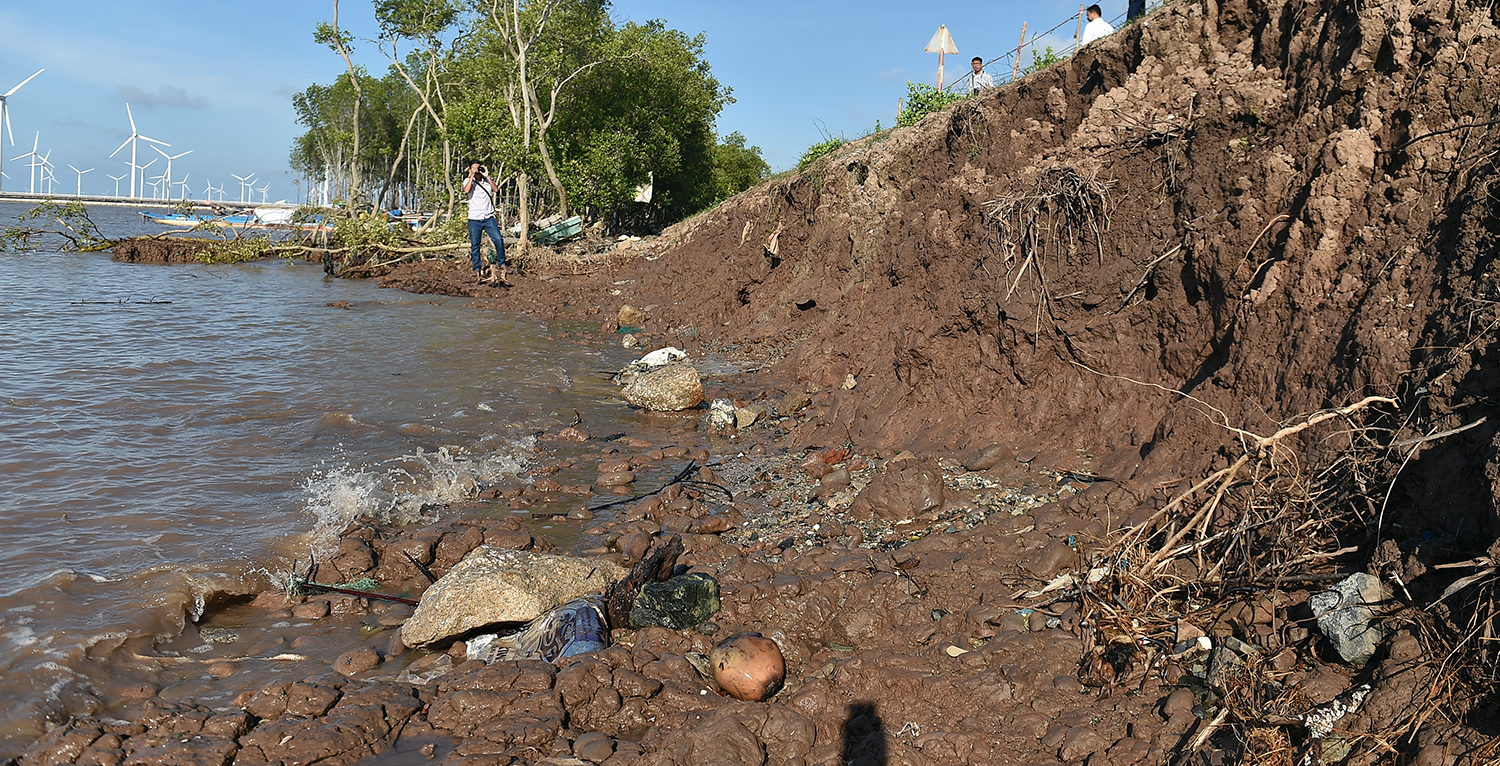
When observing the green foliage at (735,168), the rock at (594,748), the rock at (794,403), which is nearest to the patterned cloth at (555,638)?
the rock at (594,748)

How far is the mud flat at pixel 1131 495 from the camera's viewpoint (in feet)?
10.1

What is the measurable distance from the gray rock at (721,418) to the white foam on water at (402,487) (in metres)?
1.69

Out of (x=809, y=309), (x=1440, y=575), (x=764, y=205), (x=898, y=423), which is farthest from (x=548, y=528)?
(x=764, y=205)

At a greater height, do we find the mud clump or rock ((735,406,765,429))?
the mud clump

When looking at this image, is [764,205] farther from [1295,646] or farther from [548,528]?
[1295,646]

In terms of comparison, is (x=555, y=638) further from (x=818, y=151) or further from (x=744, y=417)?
(x=818, y=151)

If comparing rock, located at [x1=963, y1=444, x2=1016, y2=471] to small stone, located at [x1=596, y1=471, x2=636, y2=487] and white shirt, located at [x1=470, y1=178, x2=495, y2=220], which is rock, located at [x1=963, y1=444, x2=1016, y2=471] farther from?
white shirt, located at [x1=470, y1=178, x2=495, y2=220]

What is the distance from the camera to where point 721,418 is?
8.05 m

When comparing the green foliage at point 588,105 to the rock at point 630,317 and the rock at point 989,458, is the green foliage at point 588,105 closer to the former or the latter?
the rock at point 630,317

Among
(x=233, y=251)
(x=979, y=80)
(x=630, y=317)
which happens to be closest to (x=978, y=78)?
(x=979, y=80)

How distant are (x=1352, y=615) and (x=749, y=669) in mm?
2276

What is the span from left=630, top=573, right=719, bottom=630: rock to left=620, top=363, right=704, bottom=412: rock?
446 centimetres

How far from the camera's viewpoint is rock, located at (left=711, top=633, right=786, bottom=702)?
11.9ft

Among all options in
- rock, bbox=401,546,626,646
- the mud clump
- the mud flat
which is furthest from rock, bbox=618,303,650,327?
the mud clump
